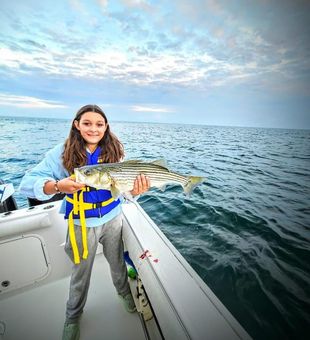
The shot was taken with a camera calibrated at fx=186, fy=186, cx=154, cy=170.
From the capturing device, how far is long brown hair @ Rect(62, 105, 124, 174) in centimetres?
222

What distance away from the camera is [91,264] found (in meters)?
2.33

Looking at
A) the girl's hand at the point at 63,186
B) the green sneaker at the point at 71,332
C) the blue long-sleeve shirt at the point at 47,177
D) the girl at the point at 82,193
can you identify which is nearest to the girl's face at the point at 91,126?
the girl at the point at 82,193

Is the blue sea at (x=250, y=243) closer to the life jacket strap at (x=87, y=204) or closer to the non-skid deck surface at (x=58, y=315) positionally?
the non-skid deck surface at (x=58, y=315)

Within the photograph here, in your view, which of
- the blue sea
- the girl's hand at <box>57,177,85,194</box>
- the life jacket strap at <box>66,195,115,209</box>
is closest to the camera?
the girl's hand at <box>57,177,85,194</box>

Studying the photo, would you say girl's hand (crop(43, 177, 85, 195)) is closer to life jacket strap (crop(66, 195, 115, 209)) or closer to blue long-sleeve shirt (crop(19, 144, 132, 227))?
blue long-sleeve shirt (crop(19, 144, 132, 227))

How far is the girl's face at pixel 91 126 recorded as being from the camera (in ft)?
7.25

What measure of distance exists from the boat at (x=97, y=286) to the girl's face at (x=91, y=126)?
143 cm

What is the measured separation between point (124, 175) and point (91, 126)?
706 millimetres

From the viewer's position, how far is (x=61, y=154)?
2.22 m

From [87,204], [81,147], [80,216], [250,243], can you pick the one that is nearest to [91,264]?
[80,216]

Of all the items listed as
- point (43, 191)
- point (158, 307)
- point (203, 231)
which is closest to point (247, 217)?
point (203, 231)

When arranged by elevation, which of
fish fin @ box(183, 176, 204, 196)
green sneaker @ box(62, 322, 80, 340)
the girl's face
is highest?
the girl's face

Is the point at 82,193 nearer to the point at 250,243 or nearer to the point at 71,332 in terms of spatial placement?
the point at 71,332

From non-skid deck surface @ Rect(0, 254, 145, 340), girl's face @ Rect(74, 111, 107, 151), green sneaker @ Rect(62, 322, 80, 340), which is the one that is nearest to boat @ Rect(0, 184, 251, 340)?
non-skid deck surface @ Rect(0, 254, 145, 340)
